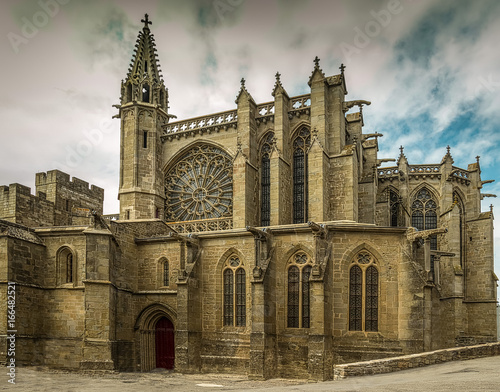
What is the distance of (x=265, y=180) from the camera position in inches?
1039

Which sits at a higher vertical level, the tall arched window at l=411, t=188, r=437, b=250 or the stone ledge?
the tall arched window at l=411, t=188, r=437, b=250

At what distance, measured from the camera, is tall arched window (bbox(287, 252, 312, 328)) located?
19641 millimetres

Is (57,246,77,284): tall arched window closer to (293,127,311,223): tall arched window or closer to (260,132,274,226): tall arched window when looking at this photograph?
(260,132,274,226): tall arched window

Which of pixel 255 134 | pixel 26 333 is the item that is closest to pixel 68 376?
pixel 26 333

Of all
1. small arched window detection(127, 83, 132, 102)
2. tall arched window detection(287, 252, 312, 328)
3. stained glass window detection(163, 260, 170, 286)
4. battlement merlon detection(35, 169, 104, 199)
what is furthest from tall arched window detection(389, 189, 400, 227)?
battlement merlon detection(35, 169, 104, 199)

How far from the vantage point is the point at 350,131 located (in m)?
28.4

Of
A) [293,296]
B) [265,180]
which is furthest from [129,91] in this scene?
[293,296]

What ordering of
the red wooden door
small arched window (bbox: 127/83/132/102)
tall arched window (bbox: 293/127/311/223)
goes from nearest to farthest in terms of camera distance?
the red wooden door
tall arched window (bbox: 293/127/311/223)
small arched window (bbox: 127/83/132/102)

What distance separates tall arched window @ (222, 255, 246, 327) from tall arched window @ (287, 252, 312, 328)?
1.98 meters

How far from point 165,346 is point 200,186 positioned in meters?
9.23

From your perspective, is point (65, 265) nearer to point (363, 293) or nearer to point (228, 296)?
point (228, 296)

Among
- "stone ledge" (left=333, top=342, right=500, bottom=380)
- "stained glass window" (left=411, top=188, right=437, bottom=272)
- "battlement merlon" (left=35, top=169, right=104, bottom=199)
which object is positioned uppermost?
"battlement merlon" (left=35, top=169, right=104, bottom=199)

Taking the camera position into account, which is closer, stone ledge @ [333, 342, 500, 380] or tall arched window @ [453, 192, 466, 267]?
stone ledge @ [333, 342, 500, 380]

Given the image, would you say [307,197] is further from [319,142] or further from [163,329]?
[163,329]
